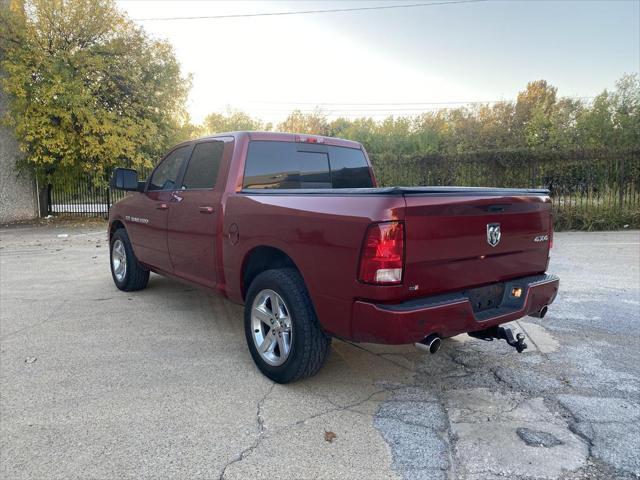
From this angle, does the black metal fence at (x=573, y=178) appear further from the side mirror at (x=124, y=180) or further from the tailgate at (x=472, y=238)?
the tailgate at (x=472, y=238)

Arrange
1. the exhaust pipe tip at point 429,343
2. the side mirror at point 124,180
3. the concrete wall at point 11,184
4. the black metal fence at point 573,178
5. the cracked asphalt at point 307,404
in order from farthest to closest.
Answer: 1. the concrete wall at point 11,184
2. the black metal fence at point 573,178
3. the side mirror at point 124,180
4. the exhaust pipe tip at point 429,343
5. the cracked asphalt at point 307,404

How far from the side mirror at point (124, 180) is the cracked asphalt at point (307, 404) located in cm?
140

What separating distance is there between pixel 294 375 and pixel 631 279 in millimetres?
5957

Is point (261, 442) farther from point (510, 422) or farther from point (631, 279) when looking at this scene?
point (631, 279)

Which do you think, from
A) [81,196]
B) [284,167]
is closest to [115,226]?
[284,167]

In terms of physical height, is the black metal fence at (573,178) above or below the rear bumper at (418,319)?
above

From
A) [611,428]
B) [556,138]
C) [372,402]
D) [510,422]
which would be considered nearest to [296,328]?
[372,402]

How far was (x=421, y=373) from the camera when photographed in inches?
148

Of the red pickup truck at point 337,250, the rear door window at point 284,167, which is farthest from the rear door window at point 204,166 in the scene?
the rear door window at point 284,167

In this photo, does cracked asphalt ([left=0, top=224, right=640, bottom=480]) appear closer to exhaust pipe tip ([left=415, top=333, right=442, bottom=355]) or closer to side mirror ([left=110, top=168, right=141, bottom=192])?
exhaust pipe tip ([left=415, top=333, right=442, bottom=355])

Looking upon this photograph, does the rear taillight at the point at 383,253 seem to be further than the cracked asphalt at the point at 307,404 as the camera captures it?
Yes

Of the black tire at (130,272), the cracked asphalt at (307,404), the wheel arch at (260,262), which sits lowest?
the cracked asphalt at (307,404)

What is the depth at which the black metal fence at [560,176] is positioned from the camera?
530 inches

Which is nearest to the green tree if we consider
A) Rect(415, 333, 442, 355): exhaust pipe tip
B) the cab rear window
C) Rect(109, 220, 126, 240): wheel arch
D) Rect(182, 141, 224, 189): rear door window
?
Rect(109, 220, 126, 240): wheel arch
